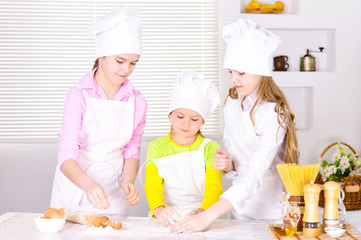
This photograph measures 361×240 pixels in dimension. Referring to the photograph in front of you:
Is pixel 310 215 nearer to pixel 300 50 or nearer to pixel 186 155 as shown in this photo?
pixel 186 155

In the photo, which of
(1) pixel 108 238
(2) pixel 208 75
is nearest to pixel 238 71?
(1) pixel 108 238

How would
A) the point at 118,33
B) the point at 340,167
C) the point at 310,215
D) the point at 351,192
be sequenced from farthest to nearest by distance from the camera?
1. the point at 340,167
2. the point at 351,192
3. the point at 118,33
4. the point at 310,215

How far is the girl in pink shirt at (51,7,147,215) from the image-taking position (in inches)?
88.7

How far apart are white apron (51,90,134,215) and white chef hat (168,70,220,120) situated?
206 millimetres

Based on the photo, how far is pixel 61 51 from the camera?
4125mm

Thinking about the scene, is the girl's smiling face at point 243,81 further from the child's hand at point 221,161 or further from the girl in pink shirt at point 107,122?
the girl in pink shirt at point 107,122

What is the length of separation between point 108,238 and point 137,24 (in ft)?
3.03

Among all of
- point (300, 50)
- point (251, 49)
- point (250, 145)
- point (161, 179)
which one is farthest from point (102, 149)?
point (300, 50)

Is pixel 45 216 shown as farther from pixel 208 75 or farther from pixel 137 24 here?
pixel 208 75

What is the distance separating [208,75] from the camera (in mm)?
4242

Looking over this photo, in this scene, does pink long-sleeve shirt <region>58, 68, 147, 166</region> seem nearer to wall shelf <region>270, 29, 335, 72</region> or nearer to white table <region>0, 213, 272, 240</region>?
white table <region>0, 213, 272, 240</region>

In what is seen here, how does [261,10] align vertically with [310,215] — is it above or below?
above

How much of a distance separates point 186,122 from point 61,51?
79.3 inches

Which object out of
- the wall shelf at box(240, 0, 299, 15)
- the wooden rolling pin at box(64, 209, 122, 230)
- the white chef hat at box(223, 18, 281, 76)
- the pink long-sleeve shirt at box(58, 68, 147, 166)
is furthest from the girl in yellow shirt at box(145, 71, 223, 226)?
the wall shelf at box(240, 0, 299, 15)
